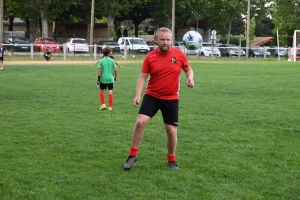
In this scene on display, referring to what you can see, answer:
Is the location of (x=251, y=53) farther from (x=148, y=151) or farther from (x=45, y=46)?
(x=148, y=151)

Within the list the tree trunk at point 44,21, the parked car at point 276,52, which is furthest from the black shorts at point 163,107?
the tree trunk at point 44,21

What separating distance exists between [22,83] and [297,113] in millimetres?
11047

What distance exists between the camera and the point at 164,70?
6934 millimetres

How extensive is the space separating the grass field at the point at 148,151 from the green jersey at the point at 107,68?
80cm

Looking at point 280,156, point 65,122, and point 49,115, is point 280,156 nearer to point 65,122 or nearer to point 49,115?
point 65,122

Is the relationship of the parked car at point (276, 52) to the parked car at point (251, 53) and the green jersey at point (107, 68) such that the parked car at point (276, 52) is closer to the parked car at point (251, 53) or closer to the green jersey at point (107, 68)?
the parked car at point (251, 53)

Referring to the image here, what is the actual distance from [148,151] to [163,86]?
1.49 meters

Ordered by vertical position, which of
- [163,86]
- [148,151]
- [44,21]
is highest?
[44,21]

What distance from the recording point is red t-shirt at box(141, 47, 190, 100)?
693cm

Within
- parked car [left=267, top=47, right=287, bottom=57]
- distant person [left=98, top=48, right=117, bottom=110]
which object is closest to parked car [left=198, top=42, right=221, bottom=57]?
parked car [left=267, top=47, right=287, bottom=57]

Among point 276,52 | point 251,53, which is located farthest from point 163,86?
point 251,53

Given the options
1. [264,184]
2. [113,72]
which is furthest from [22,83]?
[264,184]

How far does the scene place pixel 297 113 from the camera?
12.3m

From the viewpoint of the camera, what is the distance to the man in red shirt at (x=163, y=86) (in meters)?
6.94
